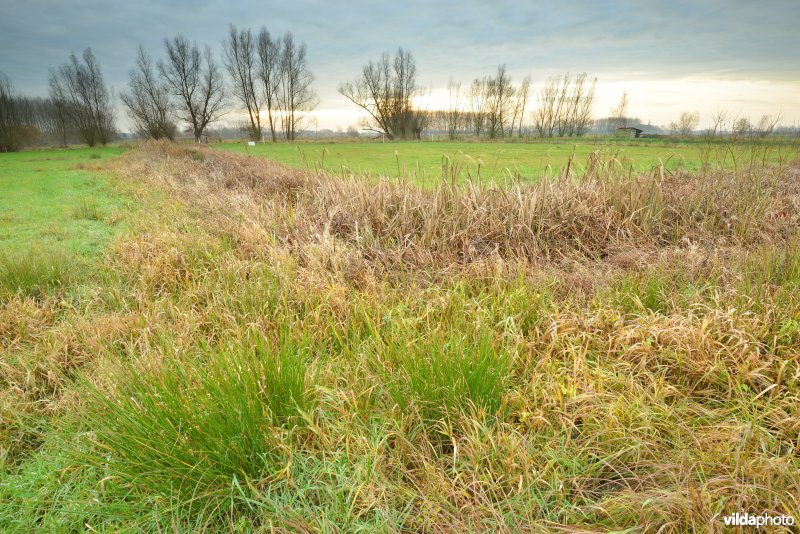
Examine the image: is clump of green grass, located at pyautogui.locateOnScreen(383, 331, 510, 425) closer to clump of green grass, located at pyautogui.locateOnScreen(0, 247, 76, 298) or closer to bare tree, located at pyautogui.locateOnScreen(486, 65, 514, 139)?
clump of green grass, located at pyautogui.locateOnScreen(0, 247, 76, 298)

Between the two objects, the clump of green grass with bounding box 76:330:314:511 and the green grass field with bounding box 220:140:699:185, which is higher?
the green grass field with bounding box 220:140:699:185

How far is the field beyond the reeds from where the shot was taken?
1.66m

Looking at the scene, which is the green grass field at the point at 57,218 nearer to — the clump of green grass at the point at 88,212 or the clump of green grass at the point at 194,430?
the clump of green grass at the point at 88,212

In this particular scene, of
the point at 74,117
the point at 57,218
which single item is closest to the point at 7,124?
the point at 74,117

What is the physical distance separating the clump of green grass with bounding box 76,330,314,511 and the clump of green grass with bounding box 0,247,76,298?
314 centimetres

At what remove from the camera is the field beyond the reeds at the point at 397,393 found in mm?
1663

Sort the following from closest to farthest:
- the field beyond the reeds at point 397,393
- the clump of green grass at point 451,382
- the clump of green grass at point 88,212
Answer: the field beyond the reeds at point 397,393
the clump of green grass at point 451,382
the clump of green grass at point 88,212

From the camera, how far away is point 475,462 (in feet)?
5.99

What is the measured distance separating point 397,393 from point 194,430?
3.43ft

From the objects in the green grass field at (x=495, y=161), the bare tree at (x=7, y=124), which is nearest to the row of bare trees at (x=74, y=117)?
the bare tree at (x=7, y=124)

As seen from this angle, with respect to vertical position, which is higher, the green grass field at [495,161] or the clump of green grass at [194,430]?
the green grass field at [495,161]

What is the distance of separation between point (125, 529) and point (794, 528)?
273 cm

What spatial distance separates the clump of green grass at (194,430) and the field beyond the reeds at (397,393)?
1 cm

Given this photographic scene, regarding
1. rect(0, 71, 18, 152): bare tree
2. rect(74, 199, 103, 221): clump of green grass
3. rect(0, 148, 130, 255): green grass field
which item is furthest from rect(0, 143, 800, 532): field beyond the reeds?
rect(0, 71, 18, 152): bare tree
